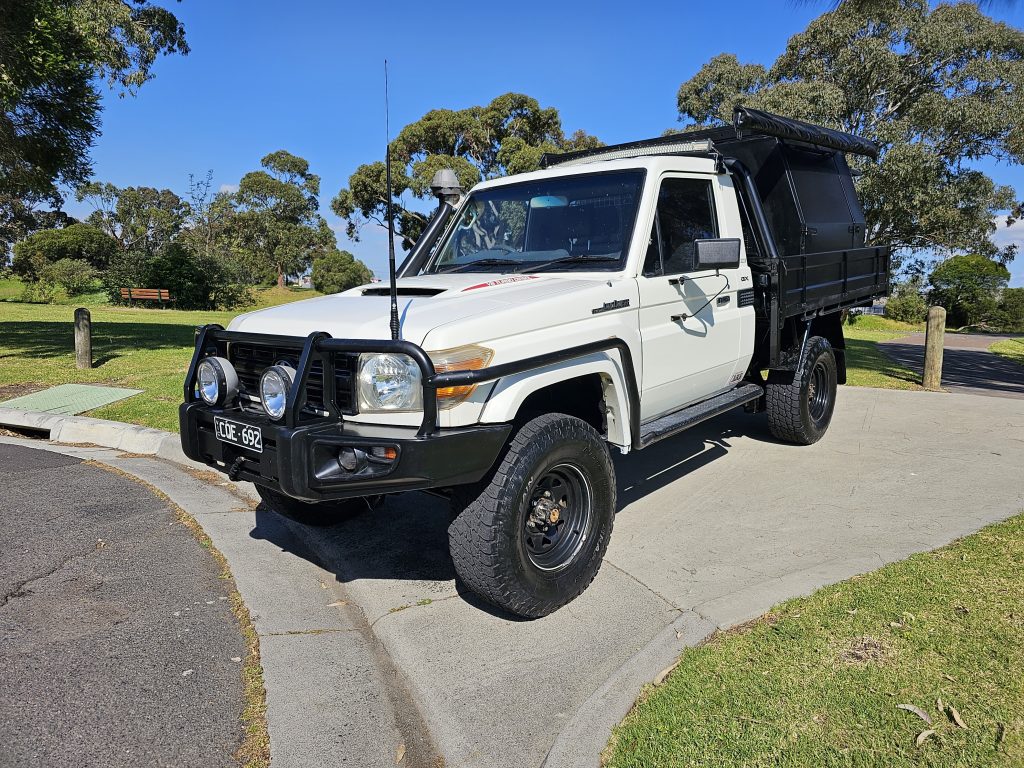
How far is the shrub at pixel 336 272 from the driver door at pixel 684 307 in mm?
39262

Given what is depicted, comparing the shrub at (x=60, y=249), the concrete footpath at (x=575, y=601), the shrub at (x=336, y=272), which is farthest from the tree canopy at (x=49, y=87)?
the shrub at (x=336, y=272)

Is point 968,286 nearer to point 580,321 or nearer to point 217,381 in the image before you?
point 580,321

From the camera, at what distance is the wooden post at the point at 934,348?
9180 millimetres

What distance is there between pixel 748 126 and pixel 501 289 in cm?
249

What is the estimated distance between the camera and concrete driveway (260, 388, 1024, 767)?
2729 millimetres

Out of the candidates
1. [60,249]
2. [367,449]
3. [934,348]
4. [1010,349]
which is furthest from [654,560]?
[60,249]

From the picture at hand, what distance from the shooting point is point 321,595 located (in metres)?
3.77

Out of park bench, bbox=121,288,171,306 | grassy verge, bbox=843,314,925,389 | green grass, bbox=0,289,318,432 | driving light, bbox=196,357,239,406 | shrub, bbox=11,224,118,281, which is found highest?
shrub, bbox=11,224,118,281

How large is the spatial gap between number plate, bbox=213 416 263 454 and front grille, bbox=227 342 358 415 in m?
0.21

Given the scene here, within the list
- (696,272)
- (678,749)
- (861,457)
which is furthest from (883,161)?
(678,749)

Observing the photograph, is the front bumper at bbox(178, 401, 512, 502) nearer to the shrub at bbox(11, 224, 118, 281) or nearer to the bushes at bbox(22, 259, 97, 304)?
the bushes at bbox(22, 259, 97, 304)

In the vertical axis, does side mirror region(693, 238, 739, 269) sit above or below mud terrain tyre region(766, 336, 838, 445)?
above

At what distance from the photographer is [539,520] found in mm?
3424

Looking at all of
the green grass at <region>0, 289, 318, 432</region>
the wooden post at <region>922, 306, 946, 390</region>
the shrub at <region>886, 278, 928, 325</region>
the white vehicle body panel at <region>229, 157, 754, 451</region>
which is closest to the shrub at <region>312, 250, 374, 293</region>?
the green grass at <region>0, 289, 318, 432</region>
